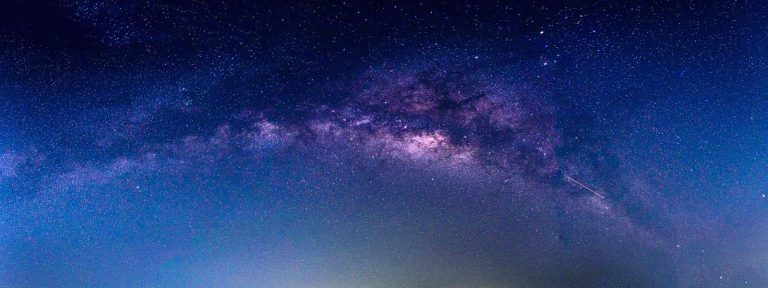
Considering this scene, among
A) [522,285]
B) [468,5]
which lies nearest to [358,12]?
[468,5]

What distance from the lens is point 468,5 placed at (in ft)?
20.8

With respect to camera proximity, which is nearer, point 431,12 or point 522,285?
point 431,12

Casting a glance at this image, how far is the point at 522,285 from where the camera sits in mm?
19375

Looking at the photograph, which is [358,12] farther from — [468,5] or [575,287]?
[575,287]

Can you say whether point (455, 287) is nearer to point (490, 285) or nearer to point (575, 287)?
point (490, 285)

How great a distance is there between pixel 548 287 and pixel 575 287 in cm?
123

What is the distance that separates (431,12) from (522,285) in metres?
16.7

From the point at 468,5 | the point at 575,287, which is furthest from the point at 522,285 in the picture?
the point at 468,5

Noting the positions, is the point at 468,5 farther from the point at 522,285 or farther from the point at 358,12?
the point at 522,285

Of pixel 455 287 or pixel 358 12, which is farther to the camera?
pixel 455 287

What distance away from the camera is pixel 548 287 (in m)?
19.3

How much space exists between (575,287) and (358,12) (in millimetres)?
18203

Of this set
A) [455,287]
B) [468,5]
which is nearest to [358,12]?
[468,5]

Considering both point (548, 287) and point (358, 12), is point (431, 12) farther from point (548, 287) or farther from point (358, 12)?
point (548, 287)
